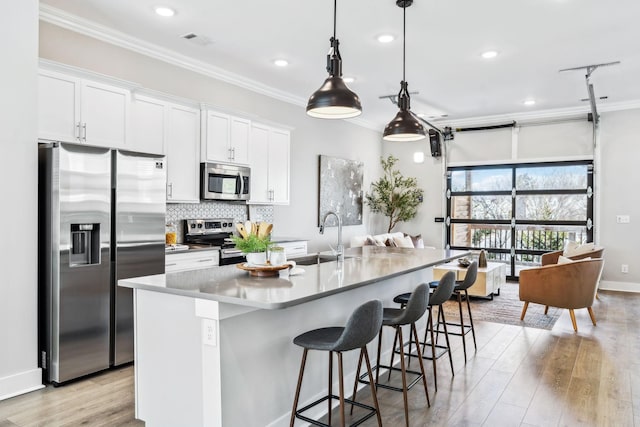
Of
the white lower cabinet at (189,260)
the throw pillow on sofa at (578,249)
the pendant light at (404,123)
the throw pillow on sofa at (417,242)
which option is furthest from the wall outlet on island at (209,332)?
the throw pillow on sofa at (417,242)

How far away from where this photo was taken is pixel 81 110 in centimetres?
370

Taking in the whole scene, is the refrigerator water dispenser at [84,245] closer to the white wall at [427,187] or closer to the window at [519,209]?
the white wall at [427,187]

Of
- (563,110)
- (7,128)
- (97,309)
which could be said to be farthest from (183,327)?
(563,110)

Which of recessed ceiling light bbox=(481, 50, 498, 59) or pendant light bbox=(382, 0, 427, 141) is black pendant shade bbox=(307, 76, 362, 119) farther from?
recessed ceiling light bbox=(481, 50, 498, 59)

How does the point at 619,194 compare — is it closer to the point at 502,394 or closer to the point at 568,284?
the point at 568,284

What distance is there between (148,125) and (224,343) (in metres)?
2.77

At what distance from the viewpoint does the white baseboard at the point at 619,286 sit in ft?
23.5

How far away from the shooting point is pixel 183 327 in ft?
7.72

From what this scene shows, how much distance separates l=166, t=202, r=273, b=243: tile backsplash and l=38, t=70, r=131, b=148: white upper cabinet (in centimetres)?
99

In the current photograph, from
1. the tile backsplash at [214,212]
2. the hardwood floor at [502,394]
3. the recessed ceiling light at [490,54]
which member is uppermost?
the recessed ceiling light at [490,54]

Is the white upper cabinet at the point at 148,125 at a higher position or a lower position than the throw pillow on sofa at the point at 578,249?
higher

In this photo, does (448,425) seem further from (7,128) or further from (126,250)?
(7,128)

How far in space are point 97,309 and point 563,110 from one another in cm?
745

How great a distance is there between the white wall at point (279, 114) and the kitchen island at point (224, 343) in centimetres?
262
